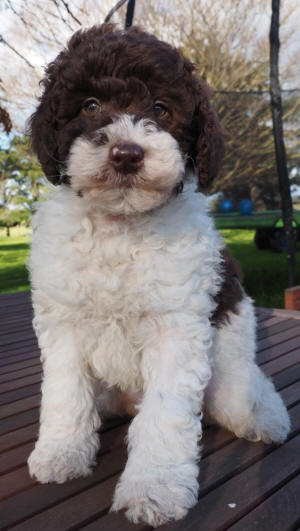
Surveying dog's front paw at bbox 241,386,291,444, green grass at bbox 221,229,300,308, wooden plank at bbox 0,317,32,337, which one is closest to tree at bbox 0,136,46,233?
green grass at bbox 221,229,300,308

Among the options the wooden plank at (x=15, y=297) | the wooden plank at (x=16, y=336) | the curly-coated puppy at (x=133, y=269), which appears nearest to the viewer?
the curly-coated puppy at (x=133, y=269)

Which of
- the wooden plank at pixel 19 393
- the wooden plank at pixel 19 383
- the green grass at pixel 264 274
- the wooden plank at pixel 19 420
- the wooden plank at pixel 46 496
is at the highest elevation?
the wooden plank at pixel 19 383

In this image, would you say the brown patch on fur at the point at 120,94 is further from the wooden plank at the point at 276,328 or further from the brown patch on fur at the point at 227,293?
the wooden plank at the point at 276,328

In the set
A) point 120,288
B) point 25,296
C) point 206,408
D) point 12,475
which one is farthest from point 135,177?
point 25,296

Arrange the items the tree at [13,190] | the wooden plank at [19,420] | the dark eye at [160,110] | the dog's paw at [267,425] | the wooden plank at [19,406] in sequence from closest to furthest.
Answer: the dark eye at [160,110] < the dog's paw at [267,425] < the wooden plank at [19,420] < the wooden plank at [19,406] < the tree at [13,190]

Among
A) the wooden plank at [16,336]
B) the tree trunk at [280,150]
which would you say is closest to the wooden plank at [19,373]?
the wooden plank at [16,336]

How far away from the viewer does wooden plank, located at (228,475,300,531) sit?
5.74ft

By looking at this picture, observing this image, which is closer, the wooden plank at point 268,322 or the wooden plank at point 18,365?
the wooden plank at point 18,365

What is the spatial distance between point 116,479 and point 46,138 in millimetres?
1396

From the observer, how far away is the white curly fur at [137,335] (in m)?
1.82

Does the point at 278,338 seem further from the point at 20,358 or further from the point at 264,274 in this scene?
the point at 264,274

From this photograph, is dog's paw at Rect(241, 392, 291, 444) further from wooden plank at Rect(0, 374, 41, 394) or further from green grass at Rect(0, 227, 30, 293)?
green grass at Rect(0, 227, 30, 293)

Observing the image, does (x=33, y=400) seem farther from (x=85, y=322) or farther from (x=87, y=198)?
(x=87, y=198)

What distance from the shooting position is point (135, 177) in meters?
1.74
